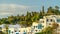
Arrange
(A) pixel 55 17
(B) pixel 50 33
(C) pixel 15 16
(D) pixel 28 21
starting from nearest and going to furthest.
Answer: (B) pixel 50 33, (A) pixel 55 17, (D) pixel 28 21, (C) pixel 15 16

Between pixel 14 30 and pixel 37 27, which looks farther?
pixel 14 30

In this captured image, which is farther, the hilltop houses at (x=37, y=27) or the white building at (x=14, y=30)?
the white building at (x=14, y=30)

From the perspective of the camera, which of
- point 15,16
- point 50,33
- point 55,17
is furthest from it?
point 15,16

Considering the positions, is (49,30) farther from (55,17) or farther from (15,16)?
(15,16)

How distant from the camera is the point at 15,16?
163ft

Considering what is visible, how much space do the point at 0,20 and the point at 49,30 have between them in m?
18.0

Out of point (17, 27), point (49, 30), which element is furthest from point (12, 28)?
point (49, 30)

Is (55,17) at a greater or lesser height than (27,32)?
greater

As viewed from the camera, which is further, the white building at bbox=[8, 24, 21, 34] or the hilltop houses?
the white building at bbox=[8, 24, 21, 34]

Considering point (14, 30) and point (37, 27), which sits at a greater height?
point (37, 27)

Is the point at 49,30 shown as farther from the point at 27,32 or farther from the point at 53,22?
the point at 27,32

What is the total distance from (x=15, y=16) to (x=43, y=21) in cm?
1272

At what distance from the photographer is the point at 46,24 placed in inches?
1463

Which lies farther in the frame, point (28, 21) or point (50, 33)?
point (28, 21)
